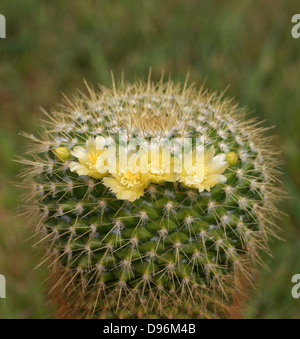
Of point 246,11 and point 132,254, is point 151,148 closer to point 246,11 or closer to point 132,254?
point 132,254

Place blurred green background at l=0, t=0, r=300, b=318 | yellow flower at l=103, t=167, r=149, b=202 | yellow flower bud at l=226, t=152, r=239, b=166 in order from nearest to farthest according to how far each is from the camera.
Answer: yellow flower at l=103, t=167, r=149, b=202 < yellow flower bud at l=226, t=152, r=239, b=166 < blurred green background at l=0, t=0, r=300, b=318

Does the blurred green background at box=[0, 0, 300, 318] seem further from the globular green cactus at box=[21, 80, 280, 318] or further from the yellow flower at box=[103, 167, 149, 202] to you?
the yellow flower at box=[103, 167, 149, 202]

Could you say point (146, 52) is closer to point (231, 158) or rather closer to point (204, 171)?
point (231, 158)

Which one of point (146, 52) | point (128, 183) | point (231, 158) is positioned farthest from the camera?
point (146, 52)

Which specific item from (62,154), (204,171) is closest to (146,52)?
(62,154)

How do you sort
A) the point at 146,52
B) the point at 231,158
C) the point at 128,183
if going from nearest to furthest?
the point at 128,183 < the point at 231,158 < the point at 146,52

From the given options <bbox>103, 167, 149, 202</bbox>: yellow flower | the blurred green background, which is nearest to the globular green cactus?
<bbox>103, 167, 149, 202</bbox>: yellow flower
